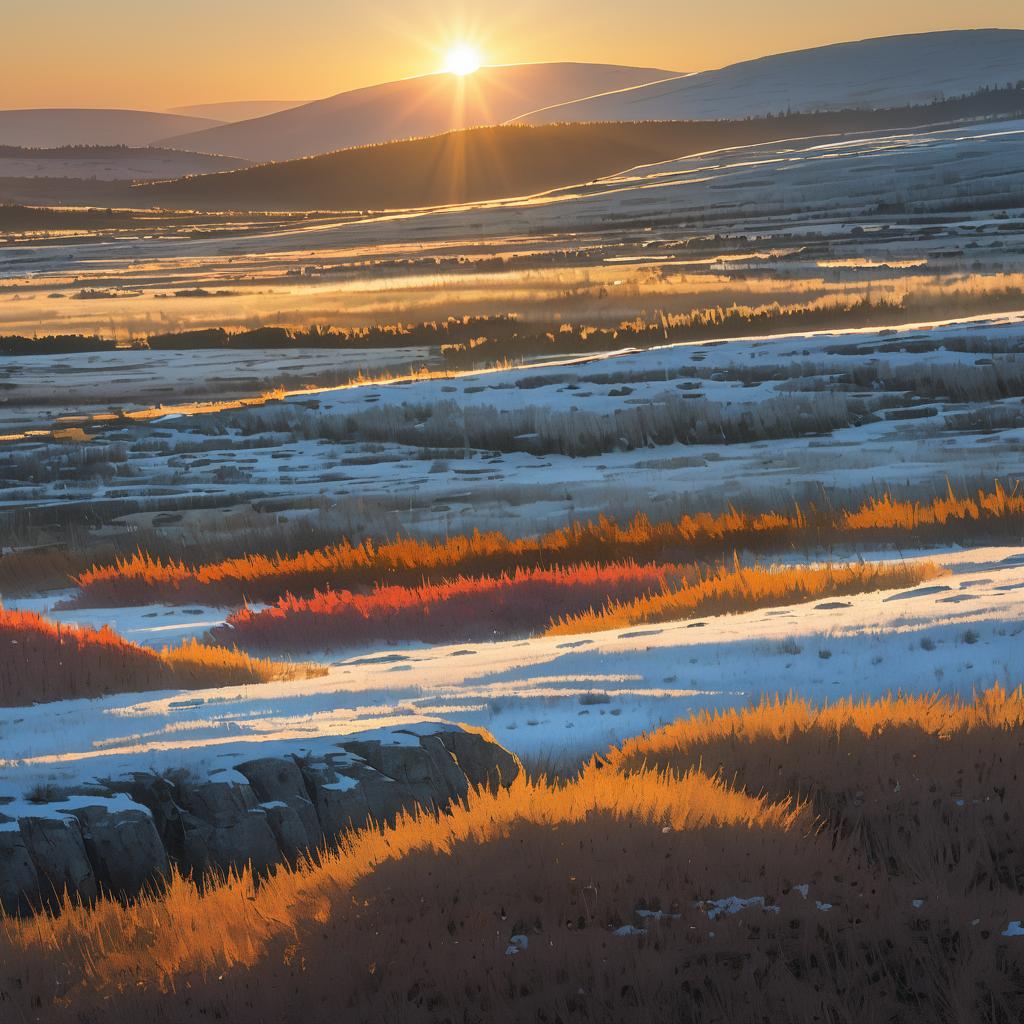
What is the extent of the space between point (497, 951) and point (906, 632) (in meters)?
5.28

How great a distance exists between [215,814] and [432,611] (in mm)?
6419

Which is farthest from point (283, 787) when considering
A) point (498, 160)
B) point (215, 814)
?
point (498, 160)

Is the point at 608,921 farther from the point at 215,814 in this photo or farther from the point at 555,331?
the point at 555,331

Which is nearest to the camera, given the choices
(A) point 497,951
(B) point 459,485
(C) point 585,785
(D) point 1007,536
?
(A) point 497,951

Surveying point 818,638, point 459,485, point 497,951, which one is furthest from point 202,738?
point 459,485

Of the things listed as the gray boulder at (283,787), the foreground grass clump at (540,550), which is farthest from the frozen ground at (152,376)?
the gray boulder at (283,787)

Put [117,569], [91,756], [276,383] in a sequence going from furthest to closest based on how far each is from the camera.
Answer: [276,383] < [117,569] < [91,756]

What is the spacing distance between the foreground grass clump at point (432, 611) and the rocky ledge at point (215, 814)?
5.42m

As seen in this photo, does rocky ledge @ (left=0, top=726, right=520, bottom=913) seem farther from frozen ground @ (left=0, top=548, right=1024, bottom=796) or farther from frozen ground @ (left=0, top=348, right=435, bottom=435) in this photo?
frozen ground @ (left=0, top=348, right=435, bottom=435)

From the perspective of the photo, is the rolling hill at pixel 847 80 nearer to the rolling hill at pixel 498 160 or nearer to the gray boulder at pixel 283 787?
the rolling hill at pixel 498 160

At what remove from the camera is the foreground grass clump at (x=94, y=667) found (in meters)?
9.00

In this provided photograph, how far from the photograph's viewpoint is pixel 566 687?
336 inches

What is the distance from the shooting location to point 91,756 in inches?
256

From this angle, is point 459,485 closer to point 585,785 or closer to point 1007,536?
point 1007,536
